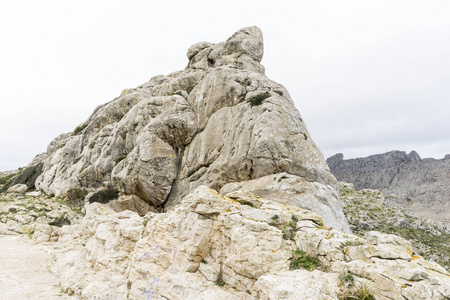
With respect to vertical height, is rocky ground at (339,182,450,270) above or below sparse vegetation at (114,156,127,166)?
below

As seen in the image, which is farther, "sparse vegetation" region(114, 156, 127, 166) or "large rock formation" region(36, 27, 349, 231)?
"sparse vegetation" region(114, 156, 127, 166)

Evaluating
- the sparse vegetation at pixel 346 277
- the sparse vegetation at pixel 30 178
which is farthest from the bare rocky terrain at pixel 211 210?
the sparse vegetation at pixel 30 178

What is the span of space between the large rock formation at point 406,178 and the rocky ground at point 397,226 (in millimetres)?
29857

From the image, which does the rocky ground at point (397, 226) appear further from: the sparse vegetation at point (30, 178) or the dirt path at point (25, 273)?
the sparse vegetation at point (30, 178)

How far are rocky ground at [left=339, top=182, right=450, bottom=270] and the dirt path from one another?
51.4 metres

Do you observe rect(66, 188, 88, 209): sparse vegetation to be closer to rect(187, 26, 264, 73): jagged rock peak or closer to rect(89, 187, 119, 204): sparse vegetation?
rect(89, 187, 119, 204): sparse vegetation

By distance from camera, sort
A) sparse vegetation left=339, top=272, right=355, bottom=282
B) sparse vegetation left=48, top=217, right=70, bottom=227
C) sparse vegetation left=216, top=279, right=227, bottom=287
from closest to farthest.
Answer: sparse vegetation left=339, top=272, right=355, bottom=282 → sparse vegetation left=216, top=279, right=227, bottom=287 → sparse vegetation left=48, top=217, right=70, bottom=227

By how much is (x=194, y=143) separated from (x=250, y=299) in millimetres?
26432

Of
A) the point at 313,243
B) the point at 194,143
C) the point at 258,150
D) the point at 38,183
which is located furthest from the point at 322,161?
the point at 38,183

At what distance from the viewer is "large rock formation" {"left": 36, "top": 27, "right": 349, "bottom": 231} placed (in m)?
25.4

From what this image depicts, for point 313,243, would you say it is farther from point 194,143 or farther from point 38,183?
point 38,183

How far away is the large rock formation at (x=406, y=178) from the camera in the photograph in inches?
4454

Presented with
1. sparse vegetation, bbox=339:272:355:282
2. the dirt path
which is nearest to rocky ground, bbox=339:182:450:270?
sparse vegetation, bbox=339:272:355:282

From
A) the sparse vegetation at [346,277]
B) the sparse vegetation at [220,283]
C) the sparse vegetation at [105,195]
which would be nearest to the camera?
the sparse vegetation at [346,277]
